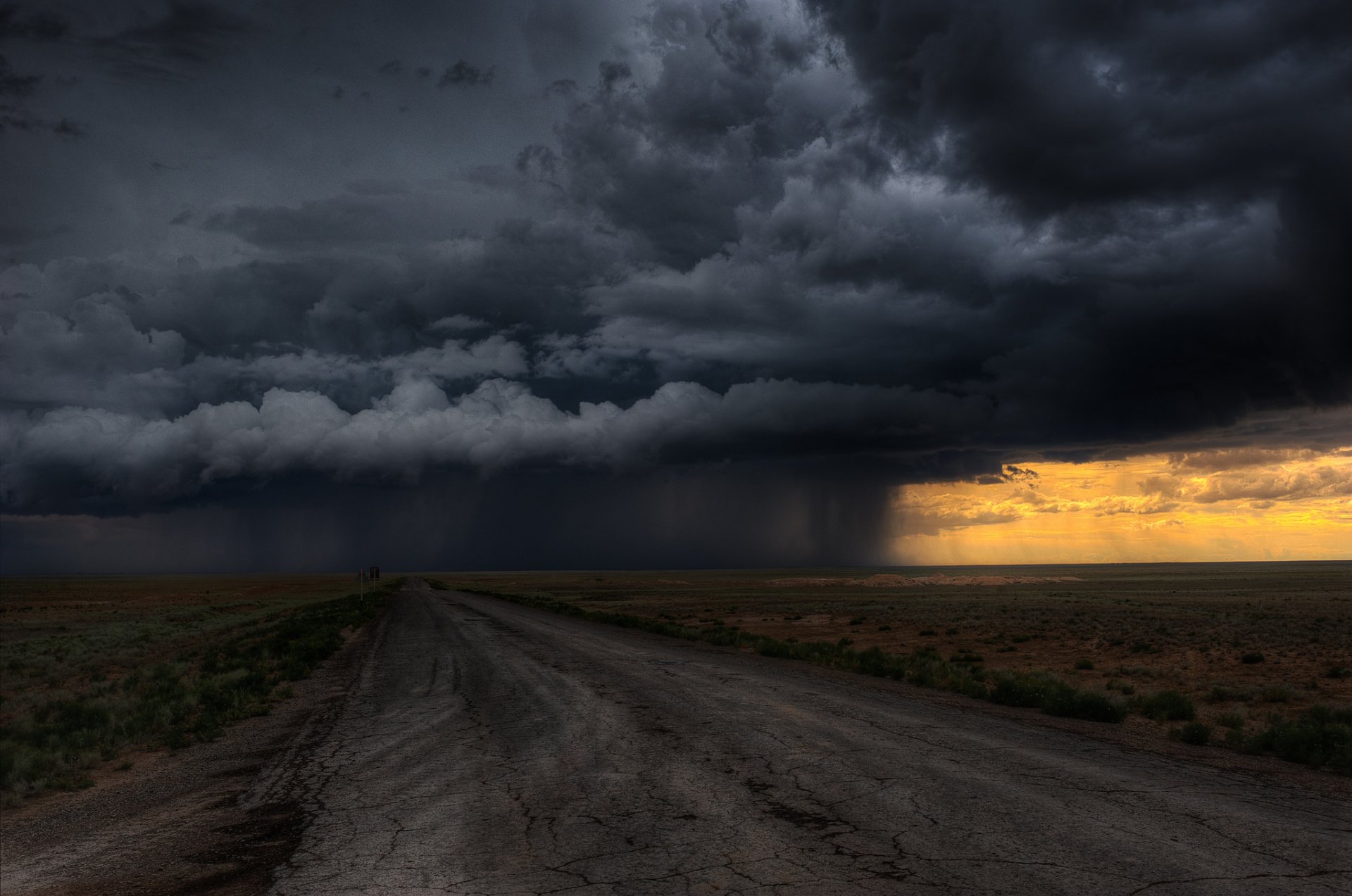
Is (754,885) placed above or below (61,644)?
above

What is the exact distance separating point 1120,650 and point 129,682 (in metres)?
33.0

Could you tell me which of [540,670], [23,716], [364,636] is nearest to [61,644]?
[364,636]

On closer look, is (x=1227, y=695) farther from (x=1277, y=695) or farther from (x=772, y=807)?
(x=772, y=807)

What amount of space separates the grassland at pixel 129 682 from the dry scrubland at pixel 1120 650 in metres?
14.3

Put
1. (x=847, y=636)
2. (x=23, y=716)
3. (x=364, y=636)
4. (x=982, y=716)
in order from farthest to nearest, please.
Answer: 1. (x=847, y=636)
2. (x=364, y=636)
3. (x=23, y=716)
4. (x=982, y=716)

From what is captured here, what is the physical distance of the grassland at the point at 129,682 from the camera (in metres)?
11.8

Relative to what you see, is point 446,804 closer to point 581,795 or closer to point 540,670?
point 581,795

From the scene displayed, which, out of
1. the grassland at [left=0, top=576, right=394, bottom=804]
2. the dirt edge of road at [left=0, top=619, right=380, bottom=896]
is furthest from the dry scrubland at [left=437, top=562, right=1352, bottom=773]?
the grassland at [left=0, top=576, right=394, bottom=804]

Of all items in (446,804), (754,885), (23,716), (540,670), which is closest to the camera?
(754,885)

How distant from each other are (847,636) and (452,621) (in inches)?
759

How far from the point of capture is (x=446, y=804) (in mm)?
7988

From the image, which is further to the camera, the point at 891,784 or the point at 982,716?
the point at 982,716

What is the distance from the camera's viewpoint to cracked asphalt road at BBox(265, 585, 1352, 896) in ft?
19.1

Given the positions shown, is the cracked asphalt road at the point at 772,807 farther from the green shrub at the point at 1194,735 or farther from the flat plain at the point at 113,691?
the flat plain at the point at 113,691
